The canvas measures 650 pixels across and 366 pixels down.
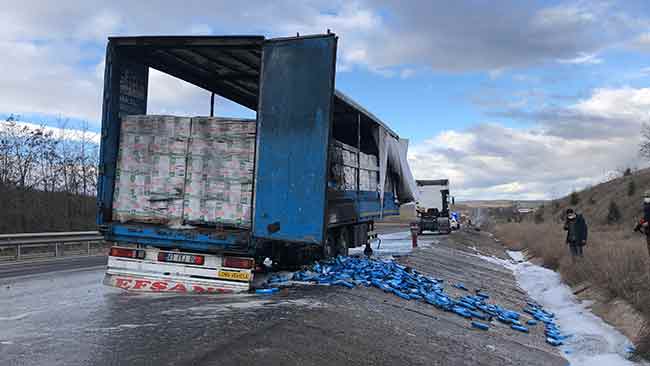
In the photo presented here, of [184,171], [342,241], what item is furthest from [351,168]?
[184,171]

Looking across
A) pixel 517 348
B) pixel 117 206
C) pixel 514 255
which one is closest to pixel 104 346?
pixel 117 206

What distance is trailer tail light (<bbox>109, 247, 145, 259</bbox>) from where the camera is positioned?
29.1 ft

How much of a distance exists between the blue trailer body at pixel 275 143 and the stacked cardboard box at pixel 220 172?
25 cm

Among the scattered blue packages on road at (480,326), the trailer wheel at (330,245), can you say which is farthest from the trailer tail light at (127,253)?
the scattered blue packages on road at (480,326)

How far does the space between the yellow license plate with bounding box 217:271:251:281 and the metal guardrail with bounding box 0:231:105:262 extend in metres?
11.5

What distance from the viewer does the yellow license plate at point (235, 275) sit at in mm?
8531

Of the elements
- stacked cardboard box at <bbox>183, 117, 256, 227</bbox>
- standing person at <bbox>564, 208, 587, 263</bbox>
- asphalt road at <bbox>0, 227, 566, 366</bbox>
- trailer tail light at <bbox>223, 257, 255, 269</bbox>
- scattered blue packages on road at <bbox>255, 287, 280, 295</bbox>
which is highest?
stacked cardboard box at <bbox>183, 117, 256, 227</bbox>

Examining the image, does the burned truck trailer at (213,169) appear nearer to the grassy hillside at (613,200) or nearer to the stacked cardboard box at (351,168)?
the stacked cardboard box at (351,168)

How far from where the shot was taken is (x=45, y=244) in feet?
64.2

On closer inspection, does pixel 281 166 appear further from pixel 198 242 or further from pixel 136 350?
pixel 136 350

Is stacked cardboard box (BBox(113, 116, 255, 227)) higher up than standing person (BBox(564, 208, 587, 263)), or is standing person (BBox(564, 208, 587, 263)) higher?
stacked cardboard box (BBox(113, 116, 255, 227))

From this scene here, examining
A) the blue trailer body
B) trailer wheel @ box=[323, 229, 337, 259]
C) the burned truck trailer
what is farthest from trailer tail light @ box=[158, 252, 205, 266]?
trailer wheel @ box=[323, 229, 337, 259]

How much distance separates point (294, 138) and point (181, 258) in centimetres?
254

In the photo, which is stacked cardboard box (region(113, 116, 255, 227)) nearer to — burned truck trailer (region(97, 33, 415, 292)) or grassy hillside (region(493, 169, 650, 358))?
burned truck trailer (region(97, 33, 415, 292))
